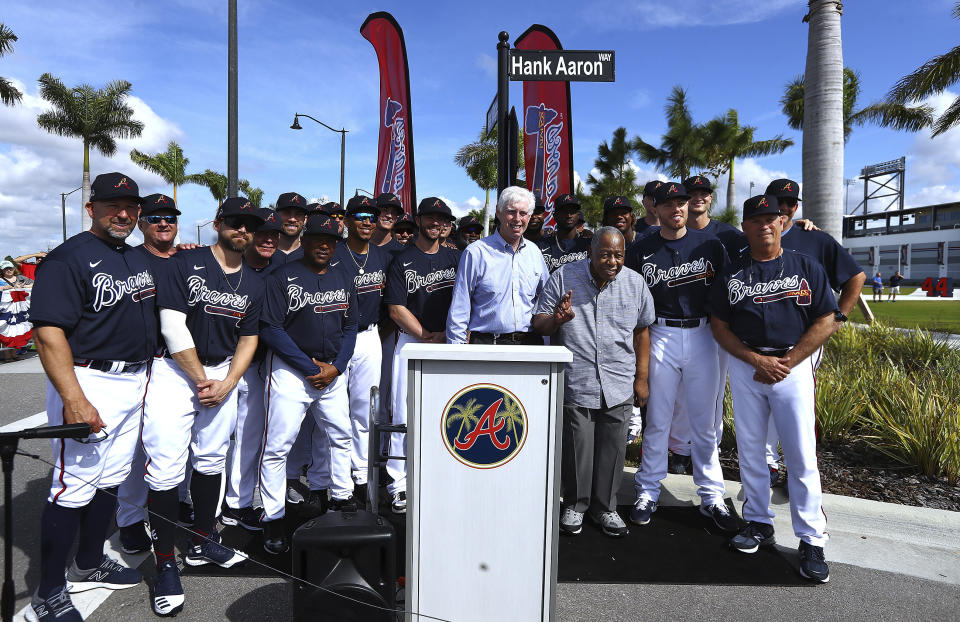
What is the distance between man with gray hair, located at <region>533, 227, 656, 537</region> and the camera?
371 centimetres

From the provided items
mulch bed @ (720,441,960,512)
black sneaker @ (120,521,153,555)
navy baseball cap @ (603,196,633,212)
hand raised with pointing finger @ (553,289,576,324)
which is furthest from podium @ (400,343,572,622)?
navy baseball cap @ (603,196,633,212)

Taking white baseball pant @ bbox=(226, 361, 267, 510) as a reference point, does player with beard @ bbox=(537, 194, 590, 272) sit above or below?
above

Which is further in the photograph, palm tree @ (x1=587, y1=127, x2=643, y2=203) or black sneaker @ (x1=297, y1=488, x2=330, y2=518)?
palm tree @ (x1=587, y1=127, x2=643, y2=203)

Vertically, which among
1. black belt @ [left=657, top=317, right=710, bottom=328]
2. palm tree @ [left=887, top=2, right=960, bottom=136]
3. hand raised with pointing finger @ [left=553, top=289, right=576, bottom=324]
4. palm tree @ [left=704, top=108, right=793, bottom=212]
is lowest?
black belt @ [left=657, top=317, right=710, bottom=328]

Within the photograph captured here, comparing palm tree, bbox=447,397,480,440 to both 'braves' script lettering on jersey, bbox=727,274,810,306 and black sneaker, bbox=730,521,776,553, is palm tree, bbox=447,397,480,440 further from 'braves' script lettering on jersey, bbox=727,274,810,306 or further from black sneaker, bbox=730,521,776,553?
black sneaker, bbox=730,521,776,553

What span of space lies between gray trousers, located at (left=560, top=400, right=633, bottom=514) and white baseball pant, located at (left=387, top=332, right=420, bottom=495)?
4.01 feet

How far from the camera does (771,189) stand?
4062 millimetres

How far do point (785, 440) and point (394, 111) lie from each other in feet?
26.6

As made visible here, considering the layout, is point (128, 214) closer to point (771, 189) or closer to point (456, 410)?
point (456, 410)

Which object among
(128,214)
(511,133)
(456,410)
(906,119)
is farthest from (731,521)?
(906,119)

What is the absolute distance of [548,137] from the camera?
8.73 metres

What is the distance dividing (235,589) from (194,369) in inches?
48.2

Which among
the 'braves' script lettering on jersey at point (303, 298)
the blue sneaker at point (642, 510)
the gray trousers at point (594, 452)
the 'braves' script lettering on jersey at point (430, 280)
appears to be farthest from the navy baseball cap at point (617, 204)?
the 'braves' script lettering on jersey at point (303, 298)

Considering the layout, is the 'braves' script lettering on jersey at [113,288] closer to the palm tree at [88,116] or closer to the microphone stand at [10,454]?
the microphone stand at [10,454]
